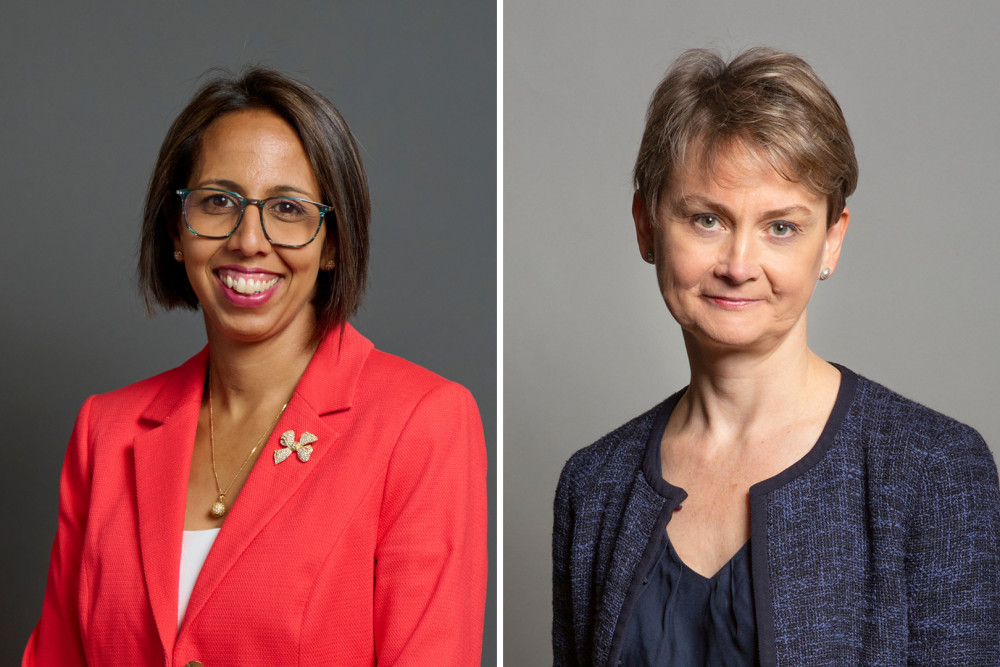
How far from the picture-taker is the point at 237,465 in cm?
220

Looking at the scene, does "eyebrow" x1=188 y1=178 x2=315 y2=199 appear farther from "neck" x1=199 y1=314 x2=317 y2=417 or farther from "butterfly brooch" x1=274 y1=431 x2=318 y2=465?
"butterfly brooch" x1=274 y1=431 x2=318 y2=465

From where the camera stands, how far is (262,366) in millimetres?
2258

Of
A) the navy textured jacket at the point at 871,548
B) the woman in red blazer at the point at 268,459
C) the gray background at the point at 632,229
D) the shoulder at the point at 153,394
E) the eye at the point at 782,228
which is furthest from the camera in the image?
the gray background at the point at 632,229

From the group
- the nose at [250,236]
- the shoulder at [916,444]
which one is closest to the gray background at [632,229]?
the shoulder at [916,444]

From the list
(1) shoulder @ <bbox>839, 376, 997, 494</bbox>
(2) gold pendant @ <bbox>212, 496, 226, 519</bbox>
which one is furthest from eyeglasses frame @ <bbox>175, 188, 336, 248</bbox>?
(1) shoulder @ <bbox>839, 376, 997, 494</bbox>

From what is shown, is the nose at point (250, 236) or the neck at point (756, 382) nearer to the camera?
the neck at point (756, 382)

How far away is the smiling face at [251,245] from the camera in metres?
2.13

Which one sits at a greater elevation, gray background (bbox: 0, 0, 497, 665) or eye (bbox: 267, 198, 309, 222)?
gray background (bbox: 0, 0, 497, 665)

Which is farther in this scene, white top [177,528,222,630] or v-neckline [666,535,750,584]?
white top [177,528,222,630]

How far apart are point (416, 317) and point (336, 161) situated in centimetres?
147

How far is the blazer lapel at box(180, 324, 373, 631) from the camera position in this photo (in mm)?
2008

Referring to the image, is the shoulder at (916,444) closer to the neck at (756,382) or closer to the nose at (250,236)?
the neck at (756,382)

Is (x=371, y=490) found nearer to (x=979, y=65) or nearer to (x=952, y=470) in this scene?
(x=952, y=470)

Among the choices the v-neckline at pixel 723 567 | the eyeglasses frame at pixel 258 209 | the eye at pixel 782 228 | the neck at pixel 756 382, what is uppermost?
the eyeglasses frame at pixel 258 209
